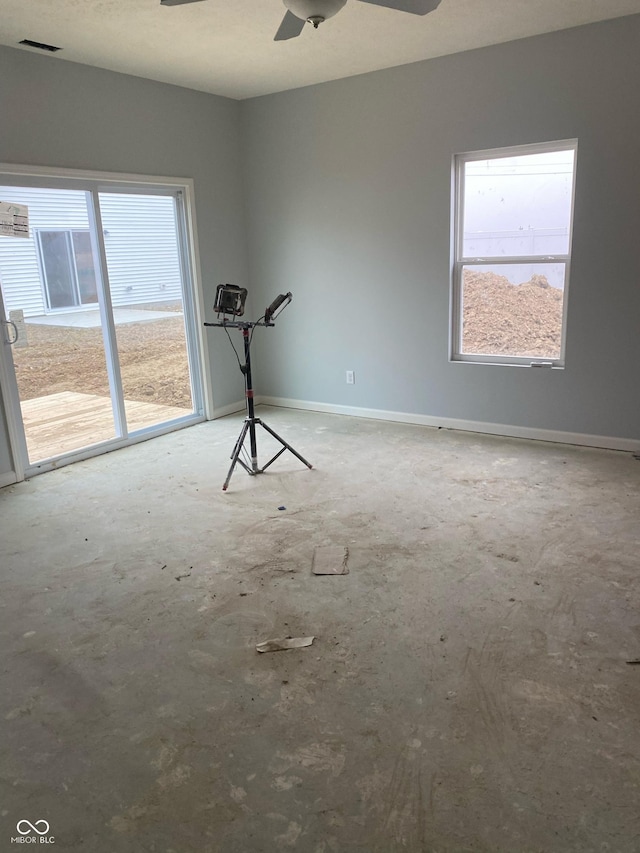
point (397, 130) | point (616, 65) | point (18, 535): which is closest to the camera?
point (18, 535)

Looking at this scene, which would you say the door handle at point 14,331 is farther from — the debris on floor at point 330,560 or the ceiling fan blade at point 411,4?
the ceiling fan blade at point 411,4

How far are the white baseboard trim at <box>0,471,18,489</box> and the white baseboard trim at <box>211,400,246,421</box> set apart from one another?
1842 mm

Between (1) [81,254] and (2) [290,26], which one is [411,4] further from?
(1) [81,254]

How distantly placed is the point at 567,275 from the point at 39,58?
3.75 metres

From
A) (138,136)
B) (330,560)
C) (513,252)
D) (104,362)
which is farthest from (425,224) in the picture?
(330,560)

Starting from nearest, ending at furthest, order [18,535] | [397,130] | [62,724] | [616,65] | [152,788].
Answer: [152,788] → [62,724] → [18,535] → [616,65] → [397,130]

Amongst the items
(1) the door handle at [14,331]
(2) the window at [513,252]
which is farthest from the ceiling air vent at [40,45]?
(2) the window at [513,252]

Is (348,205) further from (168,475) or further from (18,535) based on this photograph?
(18,535)

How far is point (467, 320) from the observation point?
4.84 metres

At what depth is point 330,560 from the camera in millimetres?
2980

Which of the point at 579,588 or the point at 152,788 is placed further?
the point at 579,588

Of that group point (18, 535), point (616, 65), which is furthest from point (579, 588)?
point (616, 65)

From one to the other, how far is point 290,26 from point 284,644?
2.70 m

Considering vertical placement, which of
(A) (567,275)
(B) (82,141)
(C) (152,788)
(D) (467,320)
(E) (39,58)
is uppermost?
(E) (39,58)
